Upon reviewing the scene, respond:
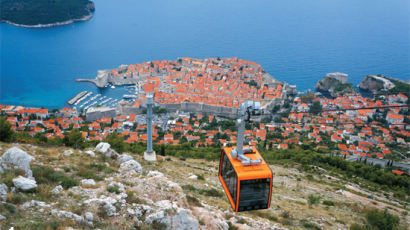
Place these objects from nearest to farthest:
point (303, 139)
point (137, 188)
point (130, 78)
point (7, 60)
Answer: point (137, 188) → point (303, 139) → point (130, 78) → point (7, 60)

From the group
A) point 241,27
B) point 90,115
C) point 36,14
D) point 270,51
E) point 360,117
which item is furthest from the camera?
point 241,27

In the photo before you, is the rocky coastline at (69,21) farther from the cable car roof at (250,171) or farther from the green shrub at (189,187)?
the cable car roof at (250,171)

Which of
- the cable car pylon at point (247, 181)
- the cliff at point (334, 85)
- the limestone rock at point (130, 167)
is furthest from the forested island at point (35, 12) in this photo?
the cable car pylon at point (247, 181)

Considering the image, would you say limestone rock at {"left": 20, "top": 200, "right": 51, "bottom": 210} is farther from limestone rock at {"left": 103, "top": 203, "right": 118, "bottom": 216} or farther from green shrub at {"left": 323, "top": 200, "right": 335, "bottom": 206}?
green shrub at {"left": 323, "top": 200, "right": 335, "bottom": 206}

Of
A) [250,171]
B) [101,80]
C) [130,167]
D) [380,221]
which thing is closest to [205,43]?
[101,80]

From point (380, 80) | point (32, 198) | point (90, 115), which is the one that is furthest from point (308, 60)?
point (32, 198)

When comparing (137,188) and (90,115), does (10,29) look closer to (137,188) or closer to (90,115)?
(90,115)

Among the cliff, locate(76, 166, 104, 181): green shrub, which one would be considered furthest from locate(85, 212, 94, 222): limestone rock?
the cliff
